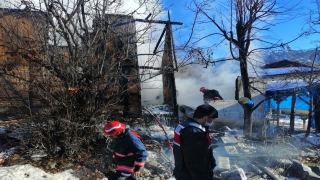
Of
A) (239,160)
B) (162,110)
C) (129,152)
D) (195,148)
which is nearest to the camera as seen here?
(195,148)

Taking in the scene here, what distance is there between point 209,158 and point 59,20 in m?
5.58

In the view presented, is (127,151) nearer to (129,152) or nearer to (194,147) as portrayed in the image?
(129,152)

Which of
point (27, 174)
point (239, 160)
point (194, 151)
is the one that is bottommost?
point (239, 160)

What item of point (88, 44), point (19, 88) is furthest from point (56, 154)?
point (88, 44)

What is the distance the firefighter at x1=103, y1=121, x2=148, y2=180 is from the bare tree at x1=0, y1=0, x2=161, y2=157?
8.64ft

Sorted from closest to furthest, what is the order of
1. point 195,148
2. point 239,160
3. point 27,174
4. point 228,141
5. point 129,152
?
1. point 195,148
2. point 129,152
3. point 27,174
4. point 239,160
5. point 228,141

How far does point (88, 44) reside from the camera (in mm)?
6953

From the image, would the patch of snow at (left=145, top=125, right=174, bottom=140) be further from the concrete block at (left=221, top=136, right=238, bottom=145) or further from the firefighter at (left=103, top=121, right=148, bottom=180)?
the firefighter at (left=103, top=121, right=148, bottom=180)

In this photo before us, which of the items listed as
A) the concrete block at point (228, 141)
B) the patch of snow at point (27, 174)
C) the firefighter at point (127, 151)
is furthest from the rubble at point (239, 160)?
the firefighter at point (127, 151)

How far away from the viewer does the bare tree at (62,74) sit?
634 centimetres

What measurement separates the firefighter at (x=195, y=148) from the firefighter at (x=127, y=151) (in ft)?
3.48

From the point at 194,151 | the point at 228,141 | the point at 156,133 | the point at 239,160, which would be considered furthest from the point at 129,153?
the point at 156,133

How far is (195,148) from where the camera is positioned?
270 cm

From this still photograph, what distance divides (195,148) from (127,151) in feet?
5.40
